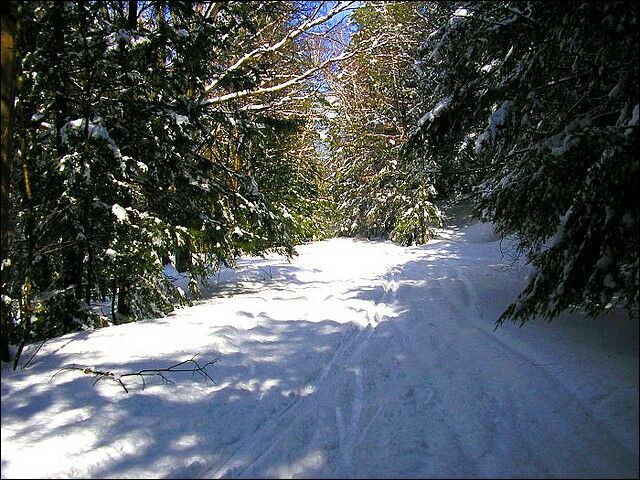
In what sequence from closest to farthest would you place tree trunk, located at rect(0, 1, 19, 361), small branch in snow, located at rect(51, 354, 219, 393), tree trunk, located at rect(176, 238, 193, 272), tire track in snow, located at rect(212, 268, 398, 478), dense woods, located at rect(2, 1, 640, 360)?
1. tire track in snow, located at rect(212, 268, 398, 478)
2. tree trunk, located at rect(0, 1, 19, 361)
3. dense woods, located at rect(2, 1, 640, 360)
4. small branch in snow, located at rect(51, 354, 219, 393)
5. tree trunk, located at rect(176, 238, 193, 272)

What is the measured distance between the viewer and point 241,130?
6992 millimetres

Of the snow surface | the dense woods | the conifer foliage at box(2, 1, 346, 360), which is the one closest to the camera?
the snow surface

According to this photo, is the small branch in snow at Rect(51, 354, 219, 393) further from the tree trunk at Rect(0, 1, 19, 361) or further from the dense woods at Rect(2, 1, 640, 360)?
the tree trunk at Rect(0, 1, 19, 361)

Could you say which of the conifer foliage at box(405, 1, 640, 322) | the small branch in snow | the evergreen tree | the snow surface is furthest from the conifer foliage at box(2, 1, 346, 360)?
the evergreen tree

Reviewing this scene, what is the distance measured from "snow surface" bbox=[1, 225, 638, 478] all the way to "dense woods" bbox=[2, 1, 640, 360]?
2.01 feet

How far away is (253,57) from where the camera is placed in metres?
7.14

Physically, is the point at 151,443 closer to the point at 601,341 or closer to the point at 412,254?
the point at 601,341

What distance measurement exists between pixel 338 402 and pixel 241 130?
5.39 m

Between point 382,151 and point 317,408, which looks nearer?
point 317,408

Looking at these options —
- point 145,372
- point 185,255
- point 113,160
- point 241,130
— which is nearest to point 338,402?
point 145,372

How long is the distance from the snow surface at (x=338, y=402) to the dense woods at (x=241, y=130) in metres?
0.61

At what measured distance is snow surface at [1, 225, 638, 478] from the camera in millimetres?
2547

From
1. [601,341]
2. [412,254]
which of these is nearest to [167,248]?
[601,341]

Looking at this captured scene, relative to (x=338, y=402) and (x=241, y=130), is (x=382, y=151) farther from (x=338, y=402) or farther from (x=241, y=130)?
(x=338, y=402)
